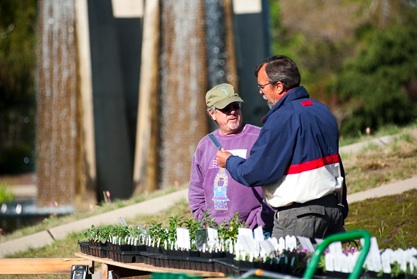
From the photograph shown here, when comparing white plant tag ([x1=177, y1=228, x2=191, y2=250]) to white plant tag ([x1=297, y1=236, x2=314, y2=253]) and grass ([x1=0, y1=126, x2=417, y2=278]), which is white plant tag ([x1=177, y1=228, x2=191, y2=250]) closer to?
white plant tag ([x1=297, y1=236, x2=314, y2=253])

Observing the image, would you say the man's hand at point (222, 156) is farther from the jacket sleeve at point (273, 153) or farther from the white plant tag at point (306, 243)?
the white plant tag at point (306, 243)

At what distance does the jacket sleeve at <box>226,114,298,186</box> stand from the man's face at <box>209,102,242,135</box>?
982 millimetres

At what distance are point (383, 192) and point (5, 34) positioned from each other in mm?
28049

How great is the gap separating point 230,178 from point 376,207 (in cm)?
402

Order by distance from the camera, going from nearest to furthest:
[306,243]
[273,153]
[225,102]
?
[306,243]
[273,153]
[225,102]

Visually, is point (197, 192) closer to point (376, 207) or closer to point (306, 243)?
point (306, 243)

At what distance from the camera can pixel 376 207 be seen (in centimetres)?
1094

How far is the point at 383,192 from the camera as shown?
11.6m

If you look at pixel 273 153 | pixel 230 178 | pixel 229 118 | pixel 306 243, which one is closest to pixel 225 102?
pixel 229 118

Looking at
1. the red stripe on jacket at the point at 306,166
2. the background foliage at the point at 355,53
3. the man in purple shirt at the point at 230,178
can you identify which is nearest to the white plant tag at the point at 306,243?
the red stripe on jacket at the point at 306,166

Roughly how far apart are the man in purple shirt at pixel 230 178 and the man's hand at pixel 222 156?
1.67ft

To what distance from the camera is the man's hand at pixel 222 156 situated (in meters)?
6.65

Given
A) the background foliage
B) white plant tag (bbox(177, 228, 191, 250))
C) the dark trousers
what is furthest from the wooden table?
the background foliage

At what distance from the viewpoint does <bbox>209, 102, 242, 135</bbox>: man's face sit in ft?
23.8
